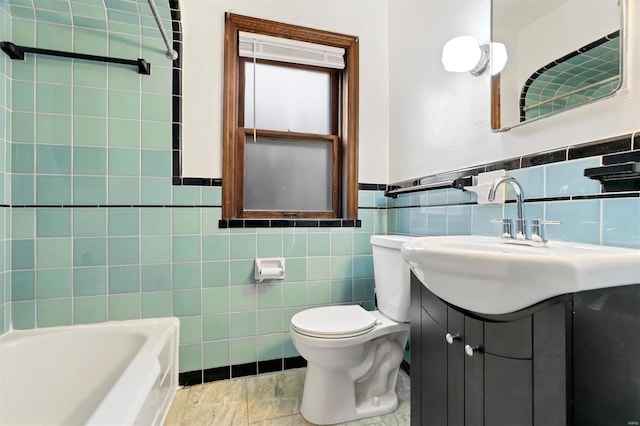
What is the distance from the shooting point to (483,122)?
1218 mm

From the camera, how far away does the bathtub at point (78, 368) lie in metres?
1.15

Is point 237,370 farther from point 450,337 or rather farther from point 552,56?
point 552,56

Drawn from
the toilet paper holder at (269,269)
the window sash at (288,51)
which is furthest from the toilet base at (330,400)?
the window sash at (288,51)

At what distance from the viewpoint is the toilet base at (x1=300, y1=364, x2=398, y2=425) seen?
4.17 ft

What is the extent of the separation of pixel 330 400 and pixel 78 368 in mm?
1118

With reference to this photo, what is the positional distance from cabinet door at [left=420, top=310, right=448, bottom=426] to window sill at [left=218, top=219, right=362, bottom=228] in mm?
894

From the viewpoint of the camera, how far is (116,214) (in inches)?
58.2

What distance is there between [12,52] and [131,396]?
159 cm

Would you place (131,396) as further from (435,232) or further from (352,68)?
(352,68)

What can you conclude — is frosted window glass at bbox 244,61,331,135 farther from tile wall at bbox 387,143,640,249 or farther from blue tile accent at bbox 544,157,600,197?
blue tile accent at bbox 544,157,600,197

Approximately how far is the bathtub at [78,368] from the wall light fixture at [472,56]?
5.55 feet

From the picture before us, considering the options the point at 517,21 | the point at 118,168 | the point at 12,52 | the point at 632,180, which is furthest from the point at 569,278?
the point at 12,52

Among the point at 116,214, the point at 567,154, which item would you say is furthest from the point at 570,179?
the point at 116,214

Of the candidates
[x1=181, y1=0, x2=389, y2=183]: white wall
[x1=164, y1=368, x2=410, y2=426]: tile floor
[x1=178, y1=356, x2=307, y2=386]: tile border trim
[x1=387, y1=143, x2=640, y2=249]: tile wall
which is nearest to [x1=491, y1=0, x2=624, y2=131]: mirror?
[x1=387, y1=143, x2=640, y2=249]: tile wall
